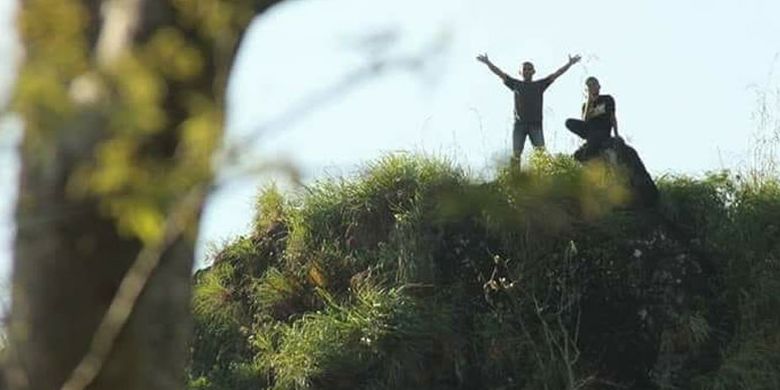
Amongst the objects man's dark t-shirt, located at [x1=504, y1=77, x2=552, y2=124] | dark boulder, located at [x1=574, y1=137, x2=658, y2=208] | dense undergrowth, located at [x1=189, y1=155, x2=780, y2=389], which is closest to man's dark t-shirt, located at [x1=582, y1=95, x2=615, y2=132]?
dark boulder, located at [x1=574, y1=137, x2=658, y2=208]

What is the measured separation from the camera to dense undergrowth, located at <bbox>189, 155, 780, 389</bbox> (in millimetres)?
13453

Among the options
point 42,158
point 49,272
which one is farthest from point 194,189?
point 49,272

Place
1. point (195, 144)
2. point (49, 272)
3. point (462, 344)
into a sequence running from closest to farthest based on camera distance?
point (195, 144), point (49, 272), point (462, 344)

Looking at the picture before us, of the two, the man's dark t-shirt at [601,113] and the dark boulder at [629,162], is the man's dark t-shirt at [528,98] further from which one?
the dark boulder at [629,162]

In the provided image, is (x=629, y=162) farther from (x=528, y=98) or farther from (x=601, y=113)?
(x=528, y=98)

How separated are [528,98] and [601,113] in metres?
0.61

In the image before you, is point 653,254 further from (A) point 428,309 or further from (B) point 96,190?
(B) point 96,190

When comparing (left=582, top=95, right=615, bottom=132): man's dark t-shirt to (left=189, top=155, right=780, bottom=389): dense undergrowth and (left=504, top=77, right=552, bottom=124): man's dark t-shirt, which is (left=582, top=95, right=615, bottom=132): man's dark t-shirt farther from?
(left=189, top=155, right=780, bottom=389): dense undergrowth

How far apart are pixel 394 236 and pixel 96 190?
36.5 feet

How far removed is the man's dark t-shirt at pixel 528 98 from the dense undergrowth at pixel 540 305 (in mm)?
703

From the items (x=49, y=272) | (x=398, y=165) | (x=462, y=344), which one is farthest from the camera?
(x=398, y=165)

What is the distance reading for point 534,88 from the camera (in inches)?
555

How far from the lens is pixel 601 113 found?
1381cm

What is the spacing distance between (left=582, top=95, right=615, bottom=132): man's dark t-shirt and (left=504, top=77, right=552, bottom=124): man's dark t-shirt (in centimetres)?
47
